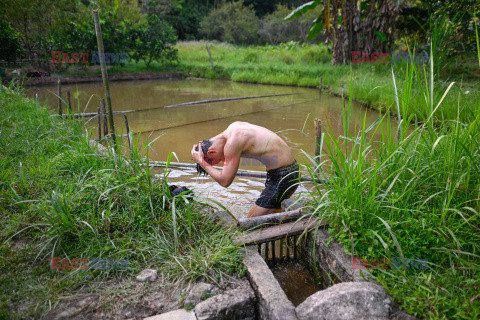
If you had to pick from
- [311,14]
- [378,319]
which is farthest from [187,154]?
[311,14]

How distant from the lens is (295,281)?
198 cm

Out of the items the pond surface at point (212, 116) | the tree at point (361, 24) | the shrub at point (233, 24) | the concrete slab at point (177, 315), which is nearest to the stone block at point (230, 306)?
the concrete slab at point (177, 315)

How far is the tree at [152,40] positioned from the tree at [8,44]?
462cm

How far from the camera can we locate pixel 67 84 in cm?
1203

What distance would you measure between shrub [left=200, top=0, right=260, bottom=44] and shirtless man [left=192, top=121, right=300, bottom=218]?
2505 cm

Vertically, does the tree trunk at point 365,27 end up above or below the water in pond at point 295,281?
above

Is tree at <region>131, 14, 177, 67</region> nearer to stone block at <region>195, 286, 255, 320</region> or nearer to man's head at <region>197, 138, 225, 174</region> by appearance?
man's head at <region>197, 138, 225, 174</region>

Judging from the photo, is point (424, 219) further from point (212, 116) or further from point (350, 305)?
point (212, 116)
